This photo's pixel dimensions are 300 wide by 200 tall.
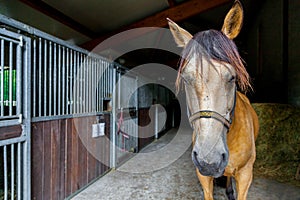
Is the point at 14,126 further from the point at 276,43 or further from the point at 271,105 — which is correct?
the point at 276,43

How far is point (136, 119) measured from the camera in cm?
375

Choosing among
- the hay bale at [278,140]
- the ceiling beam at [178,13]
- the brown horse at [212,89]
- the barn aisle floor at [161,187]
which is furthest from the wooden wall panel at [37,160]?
the ceiling beam at [178,13]

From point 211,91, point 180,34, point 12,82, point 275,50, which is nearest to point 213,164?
point 211,91

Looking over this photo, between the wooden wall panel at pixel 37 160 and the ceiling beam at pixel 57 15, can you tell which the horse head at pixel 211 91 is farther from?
the ceiling beam at pixel 57 15

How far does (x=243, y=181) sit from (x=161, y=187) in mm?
1139

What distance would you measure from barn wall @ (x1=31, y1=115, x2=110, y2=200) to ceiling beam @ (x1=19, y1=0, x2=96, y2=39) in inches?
70.1

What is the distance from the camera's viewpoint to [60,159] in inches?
67.7

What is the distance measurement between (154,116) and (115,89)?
223 cm

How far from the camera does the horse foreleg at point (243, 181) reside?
3.96ft

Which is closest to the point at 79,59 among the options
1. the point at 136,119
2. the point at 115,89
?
the point at 115,89

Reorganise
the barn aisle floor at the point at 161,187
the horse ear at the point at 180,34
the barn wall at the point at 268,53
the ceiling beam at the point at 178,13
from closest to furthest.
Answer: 1. the horse ear at the point at 180,34
2. the barn aisle floor at the point at 161,187
3. the ceiling beam at the point at 178,13
4. the barn wall at the point at 268,53

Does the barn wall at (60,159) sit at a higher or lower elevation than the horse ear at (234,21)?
lower

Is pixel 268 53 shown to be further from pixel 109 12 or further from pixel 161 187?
pixel 161 187

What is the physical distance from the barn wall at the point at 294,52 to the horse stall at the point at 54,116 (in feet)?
9.23
